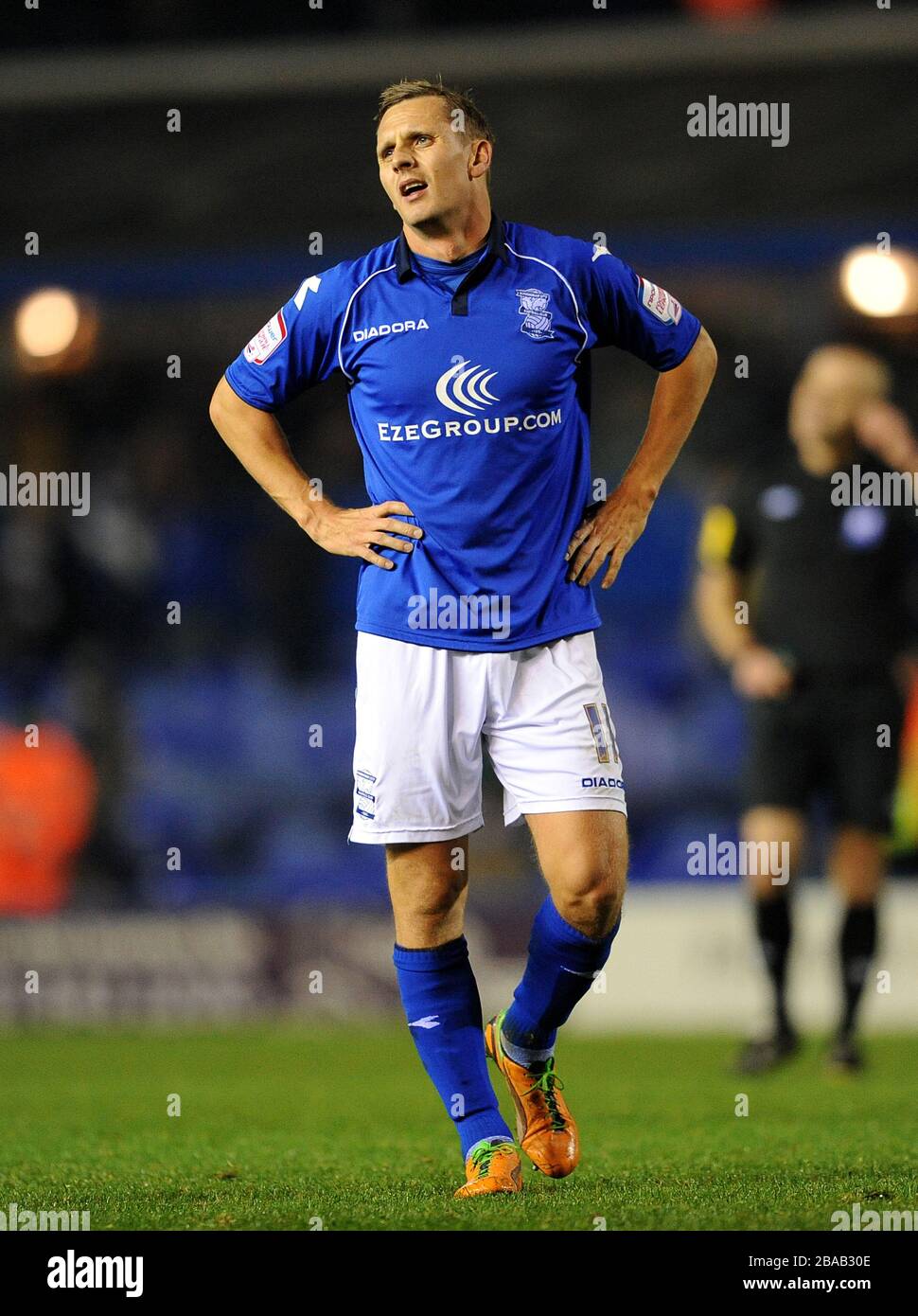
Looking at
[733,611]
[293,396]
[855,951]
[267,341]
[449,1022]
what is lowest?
[855,951]

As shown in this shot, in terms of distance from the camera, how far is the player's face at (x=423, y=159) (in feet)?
13.5

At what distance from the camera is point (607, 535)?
4.34 m

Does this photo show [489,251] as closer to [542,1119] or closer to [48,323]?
[542,1119]

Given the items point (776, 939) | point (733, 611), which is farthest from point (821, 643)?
point (776, 939)

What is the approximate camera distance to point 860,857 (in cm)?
707

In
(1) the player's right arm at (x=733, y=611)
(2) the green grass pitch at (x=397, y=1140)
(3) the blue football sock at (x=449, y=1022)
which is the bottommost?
(2) the green grass pitch at (x=397, y=1140)

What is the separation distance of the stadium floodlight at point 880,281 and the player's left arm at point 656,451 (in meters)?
7.97

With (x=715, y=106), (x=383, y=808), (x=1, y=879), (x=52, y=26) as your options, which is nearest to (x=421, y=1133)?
(x=383, y=808)

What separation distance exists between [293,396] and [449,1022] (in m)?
1.57

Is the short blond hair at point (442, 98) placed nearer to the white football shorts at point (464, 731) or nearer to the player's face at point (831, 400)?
the white football shorts at point (464, 731)

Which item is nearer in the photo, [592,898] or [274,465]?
[592,898]

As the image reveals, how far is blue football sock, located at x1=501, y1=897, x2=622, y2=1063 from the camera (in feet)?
13.9

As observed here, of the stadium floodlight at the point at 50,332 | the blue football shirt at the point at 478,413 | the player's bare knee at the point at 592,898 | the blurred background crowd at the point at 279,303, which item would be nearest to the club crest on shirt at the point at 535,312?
the blue football shirt at the point at 478,413

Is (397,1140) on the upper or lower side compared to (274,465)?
lower
